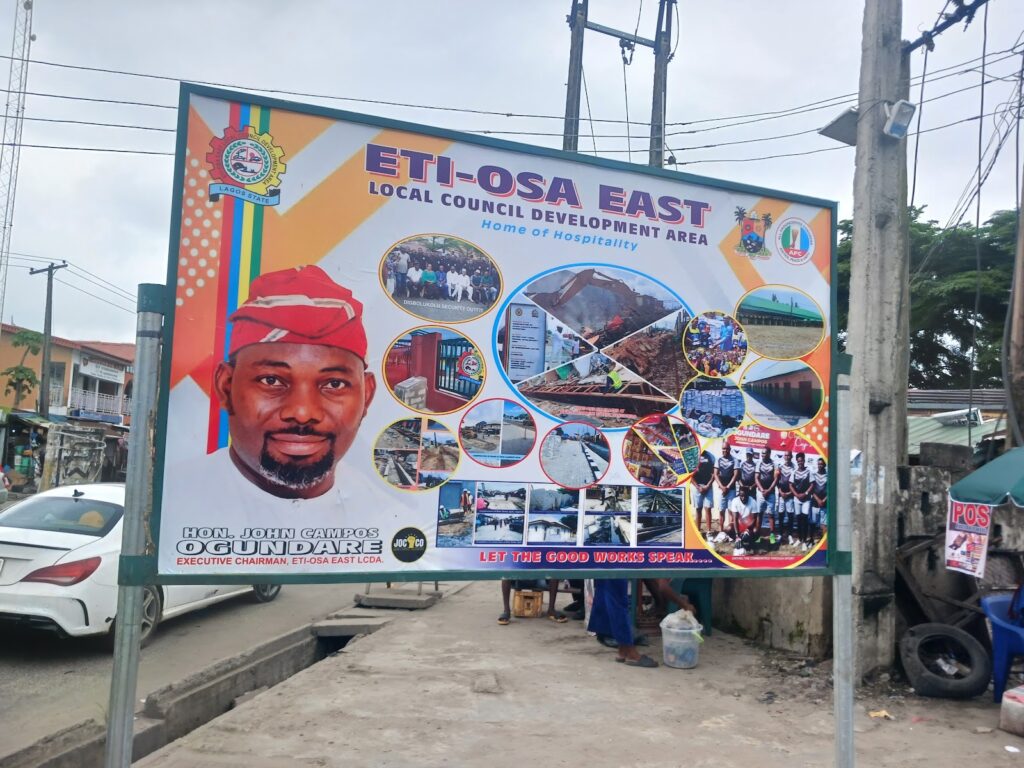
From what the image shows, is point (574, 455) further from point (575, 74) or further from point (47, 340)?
point (47, 340)

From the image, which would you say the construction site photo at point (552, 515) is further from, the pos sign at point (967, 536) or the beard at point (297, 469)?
the pos sign at point (967, 536)

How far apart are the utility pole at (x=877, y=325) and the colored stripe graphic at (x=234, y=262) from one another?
5413 millimetres

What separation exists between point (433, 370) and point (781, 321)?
1.50 m

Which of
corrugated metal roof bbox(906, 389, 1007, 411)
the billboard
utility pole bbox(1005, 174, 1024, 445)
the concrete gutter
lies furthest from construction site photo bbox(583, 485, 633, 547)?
corrugated metal roof bbox(906, 389, 1007, 411)

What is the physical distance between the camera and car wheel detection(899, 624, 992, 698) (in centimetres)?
591

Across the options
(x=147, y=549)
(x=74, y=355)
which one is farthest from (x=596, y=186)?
(x=74, y=355)

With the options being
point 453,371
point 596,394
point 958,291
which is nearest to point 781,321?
point 596,394

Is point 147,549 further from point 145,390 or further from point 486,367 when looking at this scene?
point 486,367

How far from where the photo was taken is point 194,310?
251 centimetres

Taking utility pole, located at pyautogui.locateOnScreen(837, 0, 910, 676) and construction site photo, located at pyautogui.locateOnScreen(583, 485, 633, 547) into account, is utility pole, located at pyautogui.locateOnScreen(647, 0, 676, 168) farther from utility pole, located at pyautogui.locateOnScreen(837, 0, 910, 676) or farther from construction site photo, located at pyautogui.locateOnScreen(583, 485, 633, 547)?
construction site photo, located at pyautogui.locateOnScreen(583, 485, 633, 547)

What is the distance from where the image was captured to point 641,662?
6.87m

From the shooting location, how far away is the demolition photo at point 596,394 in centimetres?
297

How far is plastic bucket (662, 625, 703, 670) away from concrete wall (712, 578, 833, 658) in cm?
105

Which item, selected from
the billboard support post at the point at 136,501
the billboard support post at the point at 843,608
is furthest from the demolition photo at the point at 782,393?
the billboard support post at the point at 136,501
